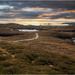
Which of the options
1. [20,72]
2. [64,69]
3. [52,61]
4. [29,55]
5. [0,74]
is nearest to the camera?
[0,74]

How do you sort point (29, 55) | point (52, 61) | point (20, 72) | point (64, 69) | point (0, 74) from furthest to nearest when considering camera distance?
point (29, 55), point (52, 61), point (64, 69), point (20, 72), point (0, 74)

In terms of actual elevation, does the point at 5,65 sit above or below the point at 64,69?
above

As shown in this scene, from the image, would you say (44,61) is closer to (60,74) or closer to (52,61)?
(52,61)

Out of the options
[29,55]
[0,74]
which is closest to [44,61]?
[29,55]

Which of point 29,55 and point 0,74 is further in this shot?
point 29,55

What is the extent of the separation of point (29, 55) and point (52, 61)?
7.35m

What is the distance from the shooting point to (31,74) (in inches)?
665

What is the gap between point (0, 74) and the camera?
655 inches

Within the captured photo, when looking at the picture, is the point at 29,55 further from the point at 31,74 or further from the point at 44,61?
the point at 31,74

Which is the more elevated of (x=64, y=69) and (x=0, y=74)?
(x=0, y=74)

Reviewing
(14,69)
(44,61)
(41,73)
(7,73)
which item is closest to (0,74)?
(7,73)

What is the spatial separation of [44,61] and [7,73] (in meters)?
10.3

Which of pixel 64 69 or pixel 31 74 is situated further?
pixel 64 69

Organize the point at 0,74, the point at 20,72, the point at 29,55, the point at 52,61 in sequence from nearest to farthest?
the point at 0,74
the point at 20,72
the point at 52,61
the point at 29,55
